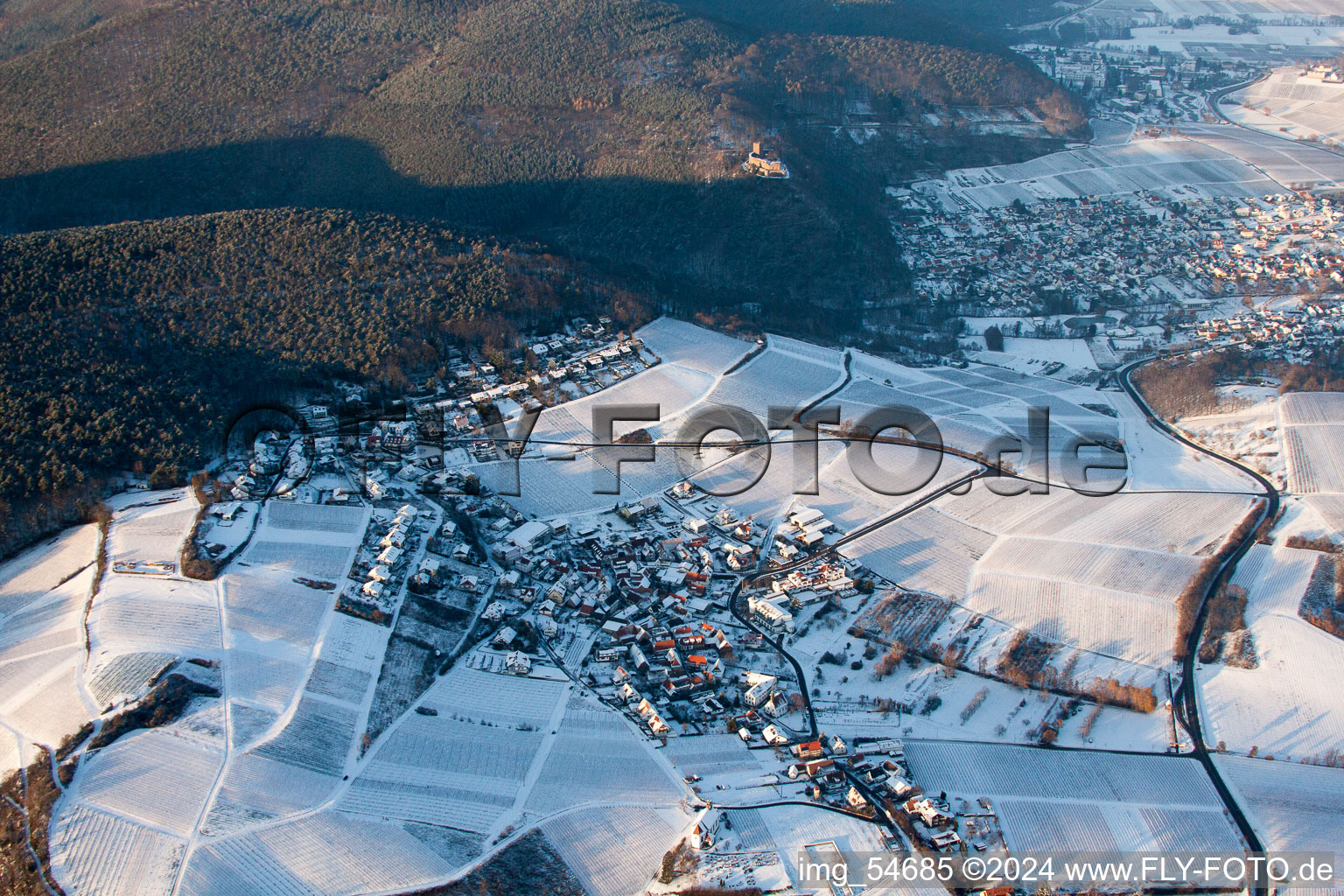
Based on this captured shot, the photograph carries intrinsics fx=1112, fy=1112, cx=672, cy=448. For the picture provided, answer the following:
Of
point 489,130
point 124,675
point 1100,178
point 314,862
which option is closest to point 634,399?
point 124,675

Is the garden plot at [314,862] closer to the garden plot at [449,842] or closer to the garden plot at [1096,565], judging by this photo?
the garden plot at [449,842]

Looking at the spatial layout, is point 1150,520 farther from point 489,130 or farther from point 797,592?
point 489,130

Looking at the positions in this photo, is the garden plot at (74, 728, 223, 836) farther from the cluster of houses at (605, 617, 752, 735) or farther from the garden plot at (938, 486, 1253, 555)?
the garden plot at (938, 486, 1253, 555)

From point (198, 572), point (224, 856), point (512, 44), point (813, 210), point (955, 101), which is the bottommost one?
point (224, 856)

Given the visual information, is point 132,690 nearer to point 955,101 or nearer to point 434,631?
point 434,631

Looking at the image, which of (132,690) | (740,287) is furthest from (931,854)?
(740,287)

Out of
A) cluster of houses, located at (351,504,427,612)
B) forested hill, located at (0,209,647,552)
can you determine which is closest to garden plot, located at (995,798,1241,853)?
cluster of houses, located at (351,504,427,612)
